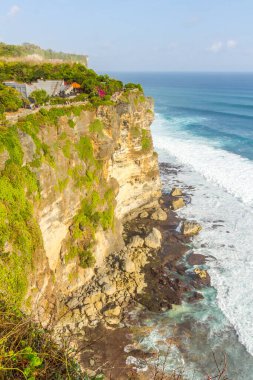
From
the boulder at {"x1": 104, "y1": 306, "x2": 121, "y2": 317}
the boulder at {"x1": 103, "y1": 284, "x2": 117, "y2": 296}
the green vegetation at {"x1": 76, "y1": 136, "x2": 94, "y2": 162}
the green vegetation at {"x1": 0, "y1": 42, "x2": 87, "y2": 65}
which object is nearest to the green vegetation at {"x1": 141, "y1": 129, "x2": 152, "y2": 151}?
the green vegetation at {"x1": 76, "y1": 136, "x2": 94, "y2": 162}

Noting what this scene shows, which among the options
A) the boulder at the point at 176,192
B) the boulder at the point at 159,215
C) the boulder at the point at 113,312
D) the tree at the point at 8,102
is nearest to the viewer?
the boulder at the point at 113,312

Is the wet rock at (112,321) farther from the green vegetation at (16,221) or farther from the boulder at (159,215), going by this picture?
the boulder at (159,215)

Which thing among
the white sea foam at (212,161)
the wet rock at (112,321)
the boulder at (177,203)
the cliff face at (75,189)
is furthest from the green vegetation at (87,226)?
the white sea foam at (212,161)

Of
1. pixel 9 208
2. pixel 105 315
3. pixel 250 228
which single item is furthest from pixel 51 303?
pixel 250 228

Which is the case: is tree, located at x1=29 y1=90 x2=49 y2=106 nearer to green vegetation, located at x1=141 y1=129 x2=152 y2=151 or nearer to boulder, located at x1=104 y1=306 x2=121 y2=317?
green vegetation, located at x1=141 y1=129 x2=152 y2=151

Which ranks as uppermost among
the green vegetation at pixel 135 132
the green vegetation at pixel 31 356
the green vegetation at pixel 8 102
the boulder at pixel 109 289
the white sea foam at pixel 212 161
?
the green vegetation at pixel 8 102

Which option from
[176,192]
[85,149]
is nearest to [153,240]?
[85,149]

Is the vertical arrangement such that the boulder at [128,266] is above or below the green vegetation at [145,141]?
below
